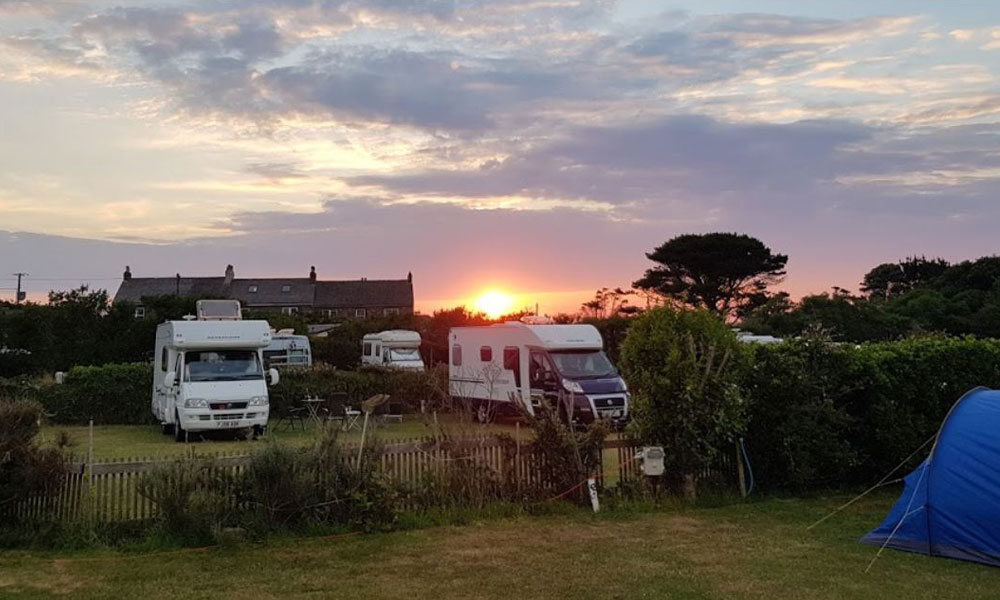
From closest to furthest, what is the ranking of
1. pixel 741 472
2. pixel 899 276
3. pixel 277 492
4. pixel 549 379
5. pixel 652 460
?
pixel 277 492, pixel 652 460, pixel 741 472, pixel 549 379, pixel 899 276

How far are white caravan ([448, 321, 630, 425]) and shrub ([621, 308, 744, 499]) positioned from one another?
230 inches

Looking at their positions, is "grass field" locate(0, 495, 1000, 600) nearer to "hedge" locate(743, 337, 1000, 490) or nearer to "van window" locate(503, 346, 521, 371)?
"hedge" locate(743, 337, 1000, 490)

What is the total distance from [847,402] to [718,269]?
35883 millimetres

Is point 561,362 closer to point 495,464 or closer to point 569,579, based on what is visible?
point 495,464

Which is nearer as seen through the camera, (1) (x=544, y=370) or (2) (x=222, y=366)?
(2) (x=222, y=366)

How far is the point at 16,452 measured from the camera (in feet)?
24.7

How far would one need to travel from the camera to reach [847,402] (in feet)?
35.1

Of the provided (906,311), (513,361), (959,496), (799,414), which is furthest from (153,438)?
(906,311)

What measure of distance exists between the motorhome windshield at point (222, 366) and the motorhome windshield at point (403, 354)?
39.2ft

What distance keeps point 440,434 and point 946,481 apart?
5.28 metres

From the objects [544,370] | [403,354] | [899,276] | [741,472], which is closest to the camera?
[741,472]

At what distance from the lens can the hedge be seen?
1005 cm

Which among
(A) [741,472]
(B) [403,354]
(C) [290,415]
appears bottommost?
(C) [290,415]

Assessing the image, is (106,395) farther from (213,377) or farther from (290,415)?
(213,377)
